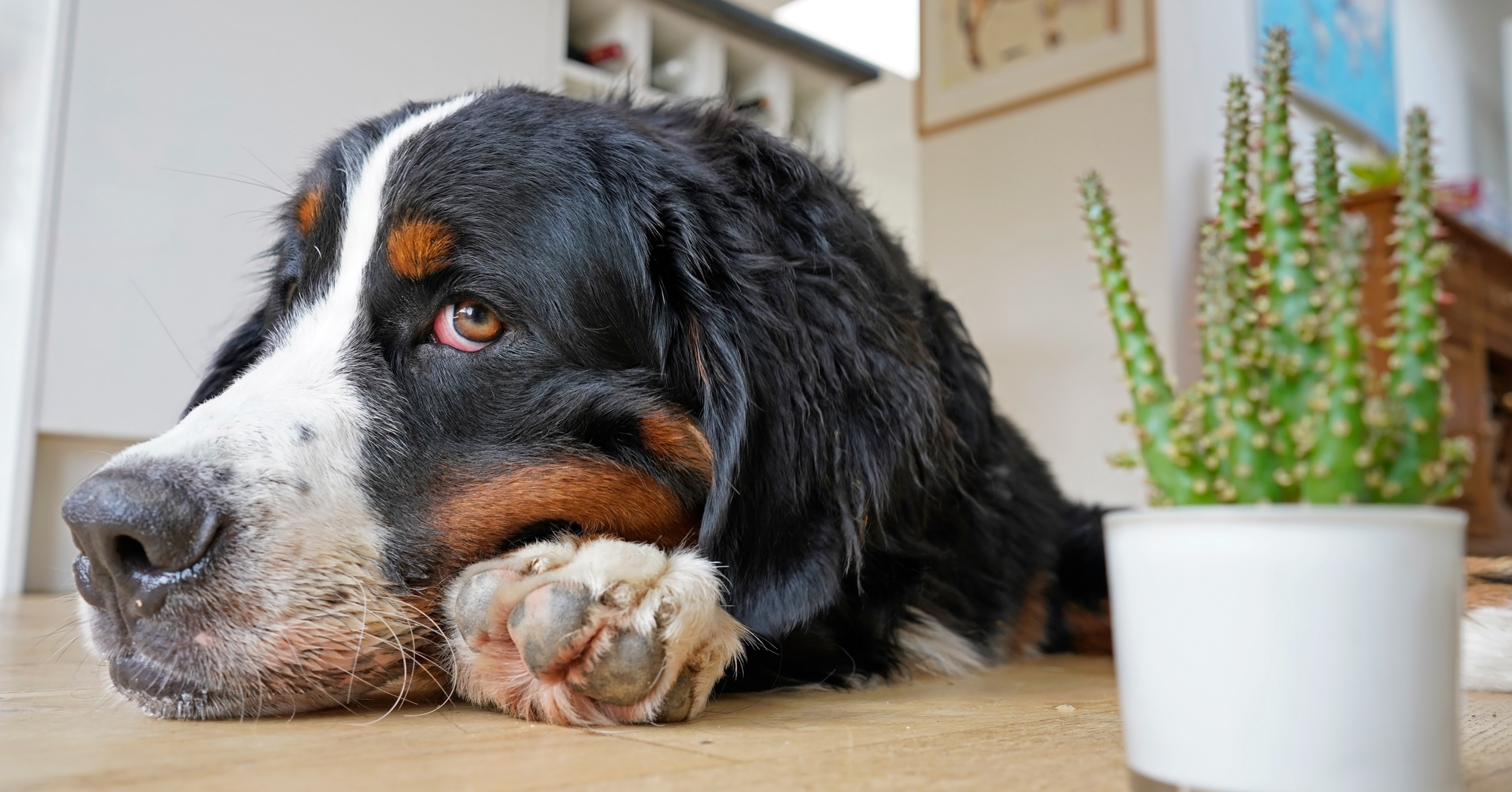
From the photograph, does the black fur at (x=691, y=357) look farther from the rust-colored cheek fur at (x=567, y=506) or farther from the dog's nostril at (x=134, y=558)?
the dog's nostril at (x=134, y=558)

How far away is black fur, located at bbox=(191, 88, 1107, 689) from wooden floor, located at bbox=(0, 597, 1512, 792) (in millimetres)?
139

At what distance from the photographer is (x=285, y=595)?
0.96m

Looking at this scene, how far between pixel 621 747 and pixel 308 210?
0.79 metres

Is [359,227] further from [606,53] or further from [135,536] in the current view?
[606,53]

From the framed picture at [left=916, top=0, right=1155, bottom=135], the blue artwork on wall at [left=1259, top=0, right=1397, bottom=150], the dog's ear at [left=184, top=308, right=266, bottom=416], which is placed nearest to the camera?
the dog's ear at [left=184, top=308, right=266, bottom=416]

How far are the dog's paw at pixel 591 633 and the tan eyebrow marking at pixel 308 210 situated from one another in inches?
20.0

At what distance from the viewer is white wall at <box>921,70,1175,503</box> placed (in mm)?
4066

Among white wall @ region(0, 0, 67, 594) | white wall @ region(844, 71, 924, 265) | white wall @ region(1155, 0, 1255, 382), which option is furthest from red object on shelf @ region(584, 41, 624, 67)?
white wall @ region(844, 71, 924, 265)

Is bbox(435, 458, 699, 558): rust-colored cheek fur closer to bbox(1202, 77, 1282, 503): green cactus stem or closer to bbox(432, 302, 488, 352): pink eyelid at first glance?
bbox(432, 302, 488, 352): pink eyelid

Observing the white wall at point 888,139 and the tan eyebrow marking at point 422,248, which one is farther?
the white wall at point 888,139

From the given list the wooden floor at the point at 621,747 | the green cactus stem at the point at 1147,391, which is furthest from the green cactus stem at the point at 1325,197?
the wooden floor at the point at 621,747

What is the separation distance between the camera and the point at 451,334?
1.15 m

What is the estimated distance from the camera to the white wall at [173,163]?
262 cm

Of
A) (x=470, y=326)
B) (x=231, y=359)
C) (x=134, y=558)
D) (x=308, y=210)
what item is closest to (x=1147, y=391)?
(x=470, y=326)
